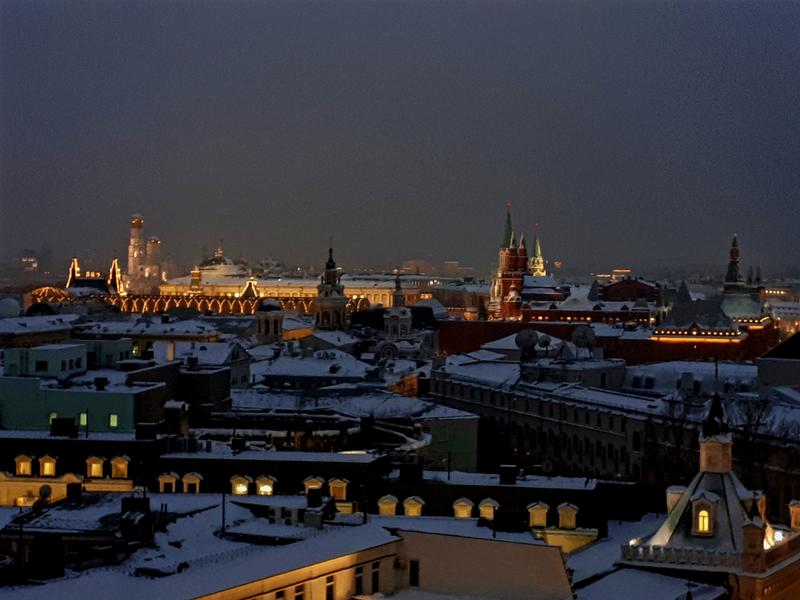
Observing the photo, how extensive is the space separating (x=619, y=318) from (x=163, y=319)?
41.0 metres

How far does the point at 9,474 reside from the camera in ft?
111

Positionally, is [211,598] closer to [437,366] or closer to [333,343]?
[437,366]

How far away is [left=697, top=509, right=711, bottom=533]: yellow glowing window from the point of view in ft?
75.7

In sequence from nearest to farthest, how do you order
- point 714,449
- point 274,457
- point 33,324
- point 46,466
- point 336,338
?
point 714,449, point 274,457, point 46,466, point 33,324, point 336,338

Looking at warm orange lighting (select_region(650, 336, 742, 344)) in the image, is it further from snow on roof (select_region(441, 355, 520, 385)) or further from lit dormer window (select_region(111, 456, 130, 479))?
lit dormer window (select_region(111, 456, 130, 479))

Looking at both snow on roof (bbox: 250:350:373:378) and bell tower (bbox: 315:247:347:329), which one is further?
bell tower (bbox: 315:247:347:329)

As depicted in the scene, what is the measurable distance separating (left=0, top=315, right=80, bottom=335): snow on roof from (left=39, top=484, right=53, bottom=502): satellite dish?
147 feet

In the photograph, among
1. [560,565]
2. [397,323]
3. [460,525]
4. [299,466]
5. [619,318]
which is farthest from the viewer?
[619,318]

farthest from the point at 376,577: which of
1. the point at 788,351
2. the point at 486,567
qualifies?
the point at 788,351

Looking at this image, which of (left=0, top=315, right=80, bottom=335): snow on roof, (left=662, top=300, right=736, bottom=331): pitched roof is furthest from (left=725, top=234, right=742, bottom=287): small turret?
(left=0, top=315, right=80, bottom=335): snow on roof

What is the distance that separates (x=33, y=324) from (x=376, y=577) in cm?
6237

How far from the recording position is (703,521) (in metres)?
23.1

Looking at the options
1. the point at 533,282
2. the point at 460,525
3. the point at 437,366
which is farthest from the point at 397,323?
the point at 460,525

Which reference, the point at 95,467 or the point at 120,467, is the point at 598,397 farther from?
the point at 95,467
